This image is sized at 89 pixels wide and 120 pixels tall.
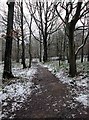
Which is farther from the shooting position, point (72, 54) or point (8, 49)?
point (72, 54)

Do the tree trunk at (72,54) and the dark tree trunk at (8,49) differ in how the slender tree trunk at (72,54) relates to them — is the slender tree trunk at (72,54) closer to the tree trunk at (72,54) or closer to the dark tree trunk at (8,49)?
the tree trunk at (72,54)

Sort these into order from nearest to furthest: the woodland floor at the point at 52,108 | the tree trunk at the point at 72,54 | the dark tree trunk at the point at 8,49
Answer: the woodland floor at the point at 52,108 → the dark tree trunk at the point at 8,49 → the tree trunk at the point at 72,54

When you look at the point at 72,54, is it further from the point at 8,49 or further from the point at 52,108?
the point at 52,108

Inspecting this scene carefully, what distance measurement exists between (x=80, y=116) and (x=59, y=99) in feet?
6.90

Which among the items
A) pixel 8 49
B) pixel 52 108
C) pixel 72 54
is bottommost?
pixel 52 108

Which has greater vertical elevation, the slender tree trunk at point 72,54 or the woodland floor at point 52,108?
the slender tree trunk at point 72,54

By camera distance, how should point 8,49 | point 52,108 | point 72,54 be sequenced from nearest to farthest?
1. point 52,108
2. point 8,49
3. point 72,54

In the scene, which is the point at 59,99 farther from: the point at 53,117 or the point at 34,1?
the point at 34,1

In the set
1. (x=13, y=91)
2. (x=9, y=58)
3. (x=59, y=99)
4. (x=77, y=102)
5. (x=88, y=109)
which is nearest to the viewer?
(x=88, y=109)

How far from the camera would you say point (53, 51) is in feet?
228

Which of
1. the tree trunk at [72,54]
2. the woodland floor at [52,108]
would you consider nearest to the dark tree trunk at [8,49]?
the tree trunk at [72,54]

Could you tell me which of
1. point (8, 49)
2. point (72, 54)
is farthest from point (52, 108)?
point (72, 54)

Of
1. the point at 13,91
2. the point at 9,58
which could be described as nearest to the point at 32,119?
the point at 13,91

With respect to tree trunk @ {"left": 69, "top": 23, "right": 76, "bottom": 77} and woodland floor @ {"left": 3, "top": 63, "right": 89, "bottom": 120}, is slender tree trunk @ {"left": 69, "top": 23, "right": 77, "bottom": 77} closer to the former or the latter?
tree trunk @ {"left": 69, "top": 23, "right": 76, "bottom": 77}
